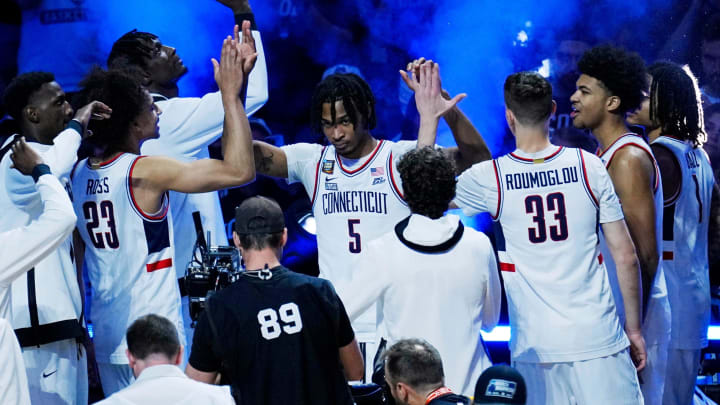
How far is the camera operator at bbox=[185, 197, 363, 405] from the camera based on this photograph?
3.13m

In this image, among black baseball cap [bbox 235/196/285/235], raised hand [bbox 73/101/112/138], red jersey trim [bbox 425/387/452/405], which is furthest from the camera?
raised hand [bbox 73/101/112/138]

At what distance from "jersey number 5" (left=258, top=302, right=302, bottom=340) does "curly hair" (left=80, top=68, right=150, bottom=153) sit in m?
1.66

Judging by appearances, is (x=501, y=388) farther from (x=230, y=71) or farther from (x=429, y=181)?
(x=230, y=71)

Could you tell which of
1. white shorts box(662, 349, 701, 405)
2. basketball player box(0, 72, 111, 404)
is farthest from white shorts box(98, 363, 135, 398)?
white shorts box(662, 349, 701, 405)

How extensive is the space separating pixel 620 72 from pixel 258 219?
221cm

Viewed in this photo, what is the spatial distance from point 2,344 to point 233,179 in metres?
1.36

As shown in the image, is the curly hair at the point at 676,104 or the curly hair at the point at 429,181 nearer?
the curly hair at the point at 429,181

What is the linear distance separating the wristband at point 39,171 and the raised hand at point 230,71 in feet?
2.95

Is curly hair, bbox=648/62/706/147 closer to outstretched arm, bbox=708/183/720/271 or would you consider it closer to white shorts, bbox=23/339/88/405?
outstretched arm, bbox=708/183/720/271

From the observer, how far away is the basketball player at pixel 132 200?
13.8 ft

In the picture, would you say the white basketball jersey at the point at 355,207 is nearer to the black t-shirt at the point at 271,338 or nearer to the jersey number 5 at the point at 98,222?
the jersey number 5 at the point at 98,222

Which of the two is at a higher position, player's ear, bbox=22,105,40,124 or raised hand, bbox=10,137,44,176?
player's ear, bbox=22,105,40,124

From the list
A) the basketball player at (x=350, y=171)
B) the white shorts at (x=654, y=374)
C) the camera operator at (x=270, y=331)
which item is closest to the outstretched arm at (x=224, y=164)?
the basketball player at (x=350, y=171)

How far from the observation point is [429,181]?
351 centimetres
